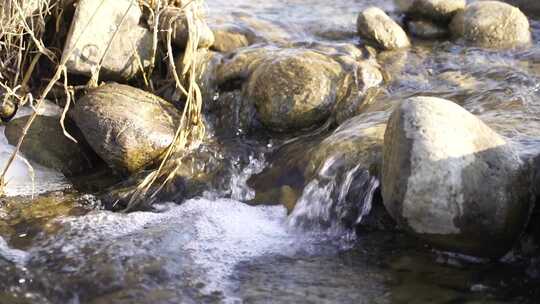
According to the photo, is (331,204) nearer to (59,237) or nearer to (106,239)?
(106,239)

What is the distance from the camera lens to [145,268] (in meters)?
3.42

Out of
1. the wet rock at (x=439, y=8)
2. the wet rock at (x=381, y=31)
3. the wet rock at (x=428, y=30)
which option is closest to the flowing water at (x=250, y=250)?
the wet rock at (x=381, y=31)

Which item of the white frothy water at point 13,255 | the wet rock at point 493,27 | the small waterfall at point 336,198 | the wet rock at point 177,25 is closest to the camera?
the white frothy water at point 13,255

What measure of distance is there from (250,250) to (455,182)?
1.07 m

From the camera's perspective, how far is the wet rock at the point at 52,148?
453 centimetres

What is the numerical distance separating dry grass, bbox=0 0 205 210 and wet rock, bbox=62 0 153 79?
0.09m

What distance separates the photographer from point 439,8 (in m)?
6.07

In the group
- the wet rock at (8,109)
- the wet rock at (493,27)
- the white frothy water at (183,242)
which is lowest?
the white frothy water at (183,242)

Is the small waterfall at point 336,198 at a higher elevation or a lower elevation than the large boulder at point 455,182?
lower

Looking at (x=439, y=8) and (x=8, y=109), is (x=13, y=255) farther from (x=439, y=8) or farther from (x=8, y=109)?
(x=439, y=8)

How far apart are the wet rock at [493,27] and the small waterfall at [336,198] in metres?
2.46

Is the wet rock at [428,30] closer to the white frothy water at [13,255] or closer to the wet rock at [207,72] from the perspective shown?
the wet rock at [207,72]

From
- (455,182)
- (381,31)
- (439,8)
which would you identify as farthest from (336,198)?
(439,8)

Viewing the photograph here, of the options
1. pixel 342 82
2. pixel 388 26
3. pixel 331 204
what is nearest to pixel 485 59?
pixel 388 26
